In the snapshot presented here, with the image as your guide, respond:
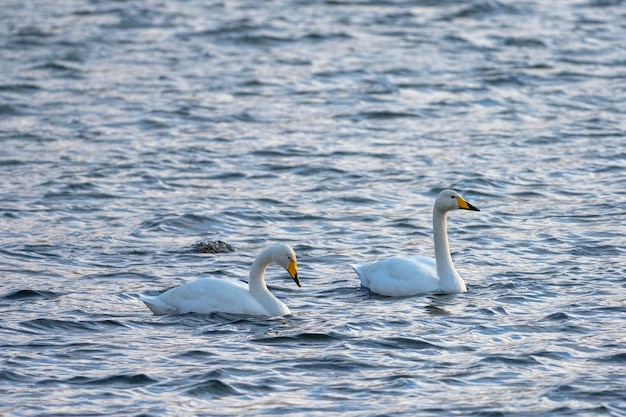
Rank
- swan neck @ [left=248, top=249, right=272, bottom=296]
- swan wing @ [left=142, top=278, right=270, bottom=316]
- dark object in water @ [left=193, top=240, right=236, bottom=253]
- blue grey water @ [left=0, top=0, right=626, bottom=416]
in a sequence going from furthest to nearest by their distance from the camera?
dark object in water @ [left=193, top=240, right=236, bottom=253]
swan neck @ [left=248, top=249, right=272, bottom=296]
swan wing @ [left=142, top=278, right=270, bottom=316]
blue grey water @ [left=0, top=0, right=626, bottom=416]

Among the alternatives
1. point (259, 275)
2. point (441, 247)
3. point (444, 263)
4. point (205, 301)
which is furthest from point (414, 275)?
point (205, 301)

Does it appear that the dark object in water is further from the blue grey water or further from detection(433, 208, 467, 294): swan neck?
detection(433, 208, 467, 294): swan neck

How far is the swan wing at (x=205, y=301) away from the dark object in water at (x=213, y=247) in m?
2.26

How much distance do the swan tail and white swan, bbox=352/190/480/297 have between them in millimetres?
1842

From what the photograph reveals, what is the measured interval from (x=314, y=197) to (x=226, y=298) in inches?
190

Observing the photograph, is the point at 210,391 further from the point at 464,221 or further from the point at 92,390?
the point at 464,221

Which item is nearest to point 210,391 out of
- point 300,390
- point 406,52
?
point 300,390

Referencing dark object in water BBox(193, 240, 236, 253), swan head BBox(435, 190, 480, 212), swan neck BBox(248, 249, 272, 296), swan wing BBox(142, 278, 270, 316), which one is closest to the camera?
swan wing BBox(142, 278, 270, 316)

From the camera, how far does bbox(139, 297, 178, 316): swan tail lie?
11266mm

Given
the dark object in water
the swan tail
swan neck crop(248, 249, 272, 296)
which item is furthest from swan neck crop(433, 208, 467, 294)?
the swan tail

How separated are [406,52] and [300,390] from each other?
612 inches

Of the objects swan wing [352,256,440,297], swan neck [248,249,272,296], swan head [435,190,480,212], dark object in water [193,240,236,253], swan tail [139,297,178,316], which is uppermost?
swan head [435,190,480,212]

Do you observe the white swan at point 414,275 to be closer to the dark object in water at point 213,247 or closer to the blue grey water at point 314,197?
the blue grey water at point 314,197

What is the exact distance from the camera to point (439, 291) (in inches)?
482
